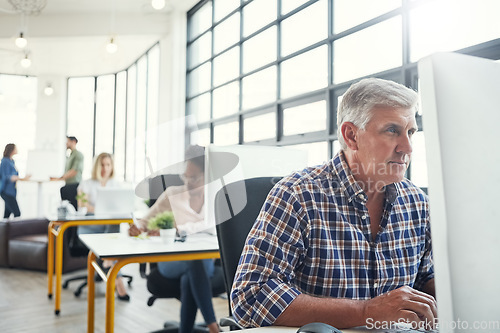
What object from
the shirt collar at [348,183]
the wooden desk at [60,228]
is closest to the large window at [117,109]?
the wooden desk at [60,228]

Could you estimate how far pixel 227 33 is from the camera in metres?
5.61

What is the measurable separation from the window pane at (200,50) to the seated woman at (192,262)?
386cm

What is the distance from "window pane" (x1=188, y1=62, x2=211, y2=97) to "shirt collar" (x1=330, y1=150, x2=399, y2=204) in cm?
505

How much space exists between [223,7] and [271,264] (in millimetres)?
5252

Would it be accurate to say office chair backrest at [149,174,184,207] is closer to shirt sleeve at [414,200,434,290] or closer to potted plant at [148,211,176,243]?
potted plant at [148,211,176,243]

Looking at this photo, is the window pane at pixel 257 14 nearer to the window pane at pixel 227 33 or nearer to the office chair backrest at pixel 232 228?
the window pane at pixel 227 33

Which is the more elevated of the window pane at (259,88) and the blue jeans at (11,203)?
the window pane at (259,88)

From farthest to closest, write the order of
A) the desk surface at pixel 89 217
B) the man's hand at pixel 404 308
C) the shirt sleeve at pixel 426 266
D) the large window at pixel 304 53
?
the desk surface at pixel 89 217 → the large window at pixel 304 53 → the shirt sleeve at pixel 426 266 → the man's hand at pixel 404 308

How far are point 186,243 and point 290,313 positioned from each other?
1.27 metres

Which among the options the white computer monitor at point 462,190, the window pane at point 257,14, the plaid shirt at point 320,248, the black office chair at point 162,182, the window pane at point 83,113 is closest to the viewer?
the white computer monitor at point 462,190

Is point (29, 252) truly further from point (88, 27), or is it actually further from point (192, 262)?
point (88, 27)

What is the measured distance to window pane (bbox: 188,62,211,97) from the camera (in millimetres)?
6078

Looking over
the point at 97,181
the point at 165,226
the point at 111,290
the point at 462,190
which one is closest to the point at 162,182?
the point at 165,226

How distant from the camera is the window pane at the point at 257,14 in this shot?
4.73 m
